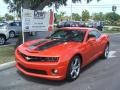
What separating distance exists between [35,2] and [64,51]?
5695 mm

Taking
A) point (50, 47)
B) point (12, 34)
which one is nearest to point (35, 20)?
point (50, 47)

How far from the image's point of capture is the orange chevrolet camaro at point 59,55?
661 centimetres

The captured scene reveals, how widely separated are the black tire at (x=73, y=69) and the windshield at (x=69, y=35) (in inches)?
39.8

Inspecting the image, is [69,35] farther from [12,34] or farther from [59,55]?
[12,34]

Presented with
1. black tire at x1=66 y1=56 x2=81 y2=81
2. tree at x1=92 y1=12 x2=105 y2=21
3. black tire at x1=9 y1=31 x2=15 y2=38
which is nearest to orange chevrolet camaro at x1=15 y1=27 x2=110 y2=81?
black tire at x1=66 y1=56 x2=81 y2=81

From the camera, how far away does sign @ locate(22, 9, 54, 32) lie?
10828 millimetres

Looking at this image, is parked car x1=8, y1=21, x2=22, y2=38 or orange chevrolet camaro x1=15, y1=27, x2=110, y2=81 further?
parked car x1=8, y1=21, x2=22, y2=38

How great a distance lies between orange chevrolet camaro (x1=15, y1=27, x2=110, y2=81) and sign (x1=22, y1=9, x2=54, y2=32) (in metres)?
2.44

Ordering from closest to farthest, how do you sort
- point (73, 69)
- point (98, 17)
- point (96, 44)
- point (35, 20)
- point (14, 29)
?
1. point (73, 69)
2. point (96, 44)
3. point (35, 20)
4. point (14, 29)
5. point (98, 17)

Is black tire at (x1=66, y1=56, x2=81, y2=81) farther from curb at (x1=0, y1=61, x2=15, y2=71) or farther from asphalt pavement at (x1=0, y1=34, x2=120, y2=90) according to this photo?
curb at (x1=0, y1=61, x2=15, y2=71)

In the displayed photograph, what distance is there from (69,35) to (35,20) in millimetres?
3180

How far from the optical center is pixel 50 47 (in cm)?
732

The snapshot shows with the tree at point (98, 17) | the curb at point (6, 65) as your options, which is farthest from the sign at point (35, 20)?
the tree at point (98, 17)

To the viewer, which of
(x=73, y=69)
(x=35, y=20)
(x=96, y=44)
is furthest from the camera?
(x=35, y=20)
